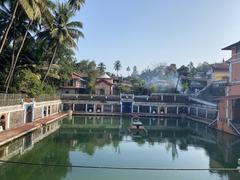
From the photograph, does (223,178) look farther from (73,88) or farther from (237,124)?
(73,88)

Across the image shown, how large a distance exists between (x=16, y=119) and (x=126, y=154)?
1088 centimetres

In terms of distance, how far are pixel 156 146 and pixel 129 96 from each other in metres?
28.6

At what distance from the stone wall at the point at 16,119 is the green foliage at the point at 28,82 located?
14.8ft

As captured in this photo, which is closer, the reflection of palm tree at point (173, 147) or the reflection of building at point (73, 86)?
the reflection of palm tree at point (173, 147)

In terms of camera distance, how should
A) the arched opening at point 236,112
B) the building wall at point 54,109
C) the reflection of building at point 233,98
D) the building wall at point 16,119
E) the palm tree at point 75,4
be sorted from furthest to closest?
the building wall at point 54,109
the palm tree at point 75,4
the arched opening at point 236,112
the reflection of building at point 233,98
the building wall at point 16,119

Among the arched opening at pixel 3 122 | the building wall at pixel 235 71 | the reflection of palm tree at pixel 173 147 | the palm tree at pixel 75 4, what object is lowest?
the reflection of palm tree at pixel 173 147

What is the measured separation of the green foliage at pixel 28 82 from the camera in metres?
33.4

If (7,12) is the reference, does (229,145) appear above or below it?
below

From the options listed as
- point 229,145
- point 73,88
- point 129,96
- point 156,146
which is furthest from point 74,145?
point 73,88

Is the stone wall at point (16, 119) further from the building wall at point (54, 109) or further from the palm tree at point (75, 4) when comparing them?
the building wall at point (54, 109)

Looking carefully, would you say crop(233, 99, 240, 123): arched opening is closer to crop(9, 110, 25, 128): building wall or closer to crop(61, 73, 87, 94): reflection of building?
crop(9, 110, 25, 128): building wall

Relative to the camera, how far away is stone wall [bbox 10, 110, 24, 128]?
26.7 metres

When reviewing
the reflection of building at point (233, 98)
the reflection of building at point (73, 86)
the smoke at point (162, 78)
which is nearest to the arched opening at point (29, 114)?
the reflection of building at point (233, 98)

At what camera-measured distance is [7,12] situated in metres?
27.3
